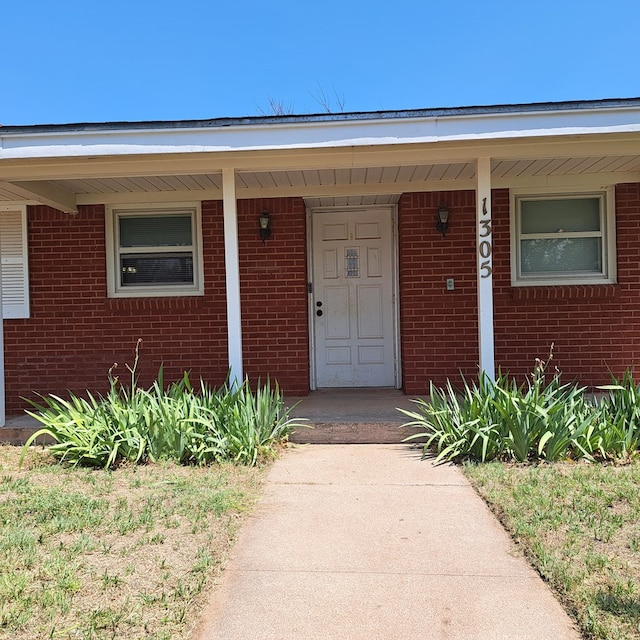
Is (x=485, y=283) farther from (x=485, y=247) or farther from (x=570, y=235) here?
(x=570, y=235)

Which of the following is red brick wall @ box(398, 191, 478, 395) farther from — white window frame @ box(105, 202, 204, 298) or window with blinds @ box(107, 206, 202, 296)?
window with blinds @ box(107, 206, 202, 296)

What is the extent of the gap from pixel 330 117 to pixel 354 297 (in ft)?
9.67

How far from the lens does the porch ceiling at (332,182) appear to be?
5961mm

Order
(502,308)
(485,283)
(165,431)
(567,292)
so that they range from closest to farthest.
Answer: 1. (165,431)
2. (485,283)
3. (567,292)
4. (502,308)

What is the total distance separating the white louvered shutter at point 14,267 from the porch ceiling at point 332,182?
1.11 feet

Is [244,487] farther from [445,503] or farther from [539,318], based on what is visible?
[539,318]

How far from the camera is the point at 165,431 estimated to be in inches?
179

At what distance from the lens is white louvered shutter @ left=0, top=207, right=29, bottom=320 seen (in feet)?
23.0

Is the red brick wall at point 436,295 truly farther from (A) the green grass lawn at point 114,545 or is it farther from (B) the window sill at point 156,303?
(A) the green grass lawn at point 114,545

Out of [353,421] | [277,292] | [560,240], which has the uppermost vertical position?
[560,240]

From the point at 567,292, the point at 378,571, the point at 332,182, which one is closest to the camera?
the point at 378,571

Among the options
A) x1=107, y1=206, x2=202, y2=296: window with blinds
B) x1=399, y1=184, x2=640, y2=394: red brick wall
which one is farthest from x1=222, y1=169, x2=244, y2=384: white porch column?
x1=399, y1=184, x2=640, y2=394: red brick wall

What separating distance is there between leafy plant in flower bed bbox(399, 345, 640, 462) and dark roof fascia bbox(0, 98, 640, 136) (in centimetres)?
204

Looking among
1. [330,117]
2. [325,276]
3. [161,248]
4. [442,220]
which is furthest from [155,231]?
[442,220]
